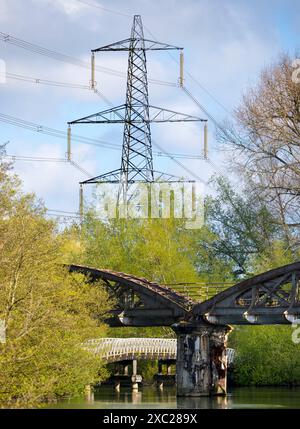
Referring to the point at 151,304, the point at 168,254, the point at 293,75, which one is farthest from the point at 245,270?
the point at 293,75

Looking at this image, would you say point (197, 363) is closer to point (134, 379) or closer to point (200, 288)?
point (200, 288)

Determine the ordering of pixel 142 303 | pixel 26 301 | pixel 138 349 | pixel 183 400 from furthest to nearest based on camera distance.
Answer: pixel 138 349
pixel 142 303
pixel 183 400
pixel 26 301

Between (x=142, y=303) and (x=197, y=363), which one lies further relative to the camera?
(x=142, y=303)

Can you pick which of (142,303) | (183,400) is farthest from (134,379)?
(183,400)

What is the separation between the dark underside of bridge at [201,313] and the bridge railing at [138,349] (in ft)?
11.7

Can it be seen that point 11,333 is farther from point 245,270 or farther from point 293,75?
point 245,270

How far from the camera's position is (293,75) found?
198 ft

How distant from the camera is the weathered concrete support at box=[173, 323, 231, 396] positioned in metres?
61.8

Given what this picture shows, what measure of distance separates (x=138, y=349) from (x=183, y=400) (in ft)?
42.8

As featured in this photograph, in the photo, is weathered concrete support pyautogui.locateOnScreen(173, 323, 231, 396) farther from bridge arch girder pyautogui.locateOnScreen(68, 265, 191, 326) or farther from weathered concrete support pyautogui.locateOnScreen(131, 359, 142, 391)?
weathered concrete support pyautogui.locateOnScreen(131, 359, 142, 391)

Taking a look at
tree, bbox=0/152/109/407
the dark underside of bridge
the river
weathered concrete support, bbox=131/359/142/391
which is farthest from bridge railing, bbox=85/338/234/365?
tree, bbox=0/152/109/407

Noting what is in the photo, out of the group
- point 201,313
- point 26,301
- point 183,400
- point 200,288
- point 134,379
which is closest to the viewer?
point 26,301

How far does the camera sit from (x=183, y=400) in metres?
57.4
